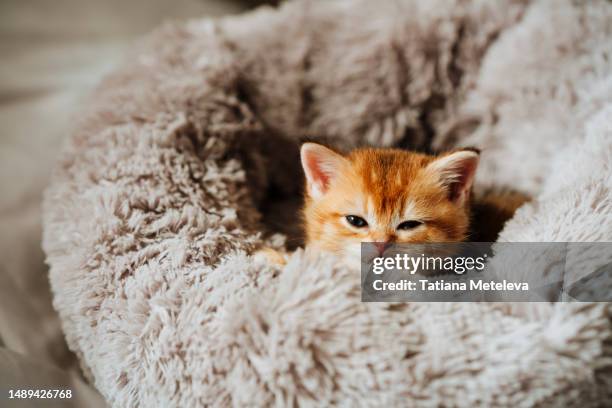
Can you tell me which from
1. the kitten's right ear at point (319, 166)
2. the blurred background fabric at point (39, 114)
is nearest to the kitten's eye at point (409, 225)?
the kitten's right ear at point (319, 166)

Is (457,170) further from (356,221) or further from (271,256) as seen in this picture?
(271,256)

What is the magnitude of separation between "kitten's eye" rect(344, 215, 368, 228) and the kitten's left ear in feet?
0.49

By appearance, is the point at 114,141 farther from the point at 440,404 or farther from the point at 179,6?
Answer: the point at 179,6

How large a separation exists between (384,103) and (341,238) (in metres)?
0.49

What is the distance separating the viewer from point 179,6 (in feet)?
5.48

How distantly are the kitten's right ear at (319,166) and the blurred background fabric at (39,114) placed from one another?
532mm

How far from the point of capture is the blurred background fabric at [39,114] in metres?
0.89

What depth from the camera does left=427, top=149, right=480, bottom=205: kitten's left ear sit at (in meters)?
0.84

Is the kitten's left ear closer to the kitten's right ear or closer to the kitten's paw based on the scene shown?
the kitten's right ear
